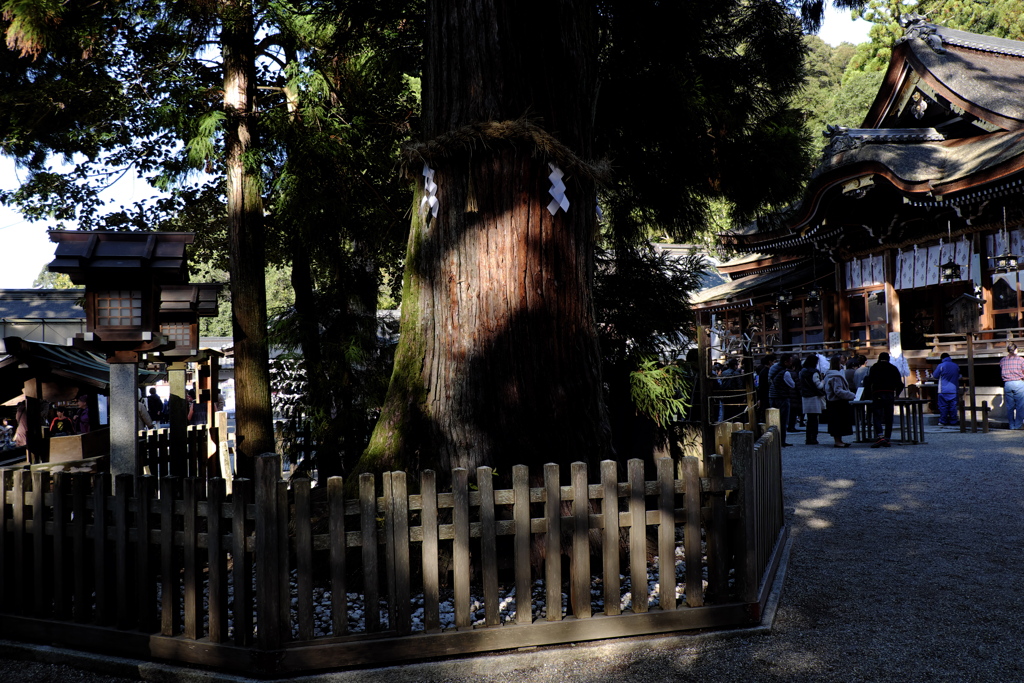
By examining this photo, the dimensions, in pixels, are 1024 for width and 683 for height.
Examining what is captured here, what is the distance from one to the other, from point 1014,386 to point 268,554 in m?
13.5

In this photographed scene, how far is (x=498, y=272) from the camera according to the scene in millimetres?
4328

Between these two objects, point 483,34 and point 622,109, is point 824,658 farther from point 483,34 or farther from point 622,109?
point 622,109

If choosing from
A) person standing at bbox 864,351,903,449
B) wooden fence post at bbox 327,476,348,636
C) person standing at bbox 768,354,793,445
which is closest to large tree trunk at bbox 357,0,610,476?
wooden fence post at bbox 327,476,348,636

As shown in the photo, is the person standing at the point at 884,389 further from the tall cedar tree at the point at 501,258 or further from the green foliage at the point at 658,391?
the tall cedar tree at the point at 501,258

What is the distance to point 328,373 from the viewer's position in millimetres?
7910

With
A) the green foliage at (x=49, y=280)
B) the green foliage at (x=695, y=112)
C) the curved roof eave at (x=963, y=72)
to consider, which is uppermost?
the green foliage at (x=49, y=280)

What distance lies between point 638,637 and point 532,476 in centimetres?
115

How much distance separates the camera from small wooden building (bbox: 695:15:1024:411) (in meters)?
14.3

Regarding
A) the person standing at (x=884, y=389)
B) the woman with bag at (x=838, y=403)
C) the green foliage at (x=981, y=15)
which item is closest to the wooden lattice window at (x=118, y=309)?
the woman with bag at (x=838, y=403)

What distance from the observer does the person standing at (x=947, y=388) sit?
1380 cm

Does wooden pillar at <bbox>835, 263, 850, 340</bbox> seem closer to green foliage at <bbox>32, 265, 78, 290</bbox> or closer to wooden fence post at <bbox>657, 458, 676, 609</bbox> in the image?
wooden fence post at <bbox>657, 458, 676, 609</bbox>

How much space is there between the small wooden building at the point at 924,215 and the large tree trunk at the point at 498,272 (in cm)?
1080

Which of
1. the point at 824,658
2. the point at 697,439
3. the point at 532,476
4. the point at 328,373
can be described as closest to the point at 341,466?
the point at 328,373

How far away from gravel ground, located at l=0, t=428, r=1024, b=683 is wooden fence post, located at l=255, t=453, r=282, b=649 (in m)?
0.24
